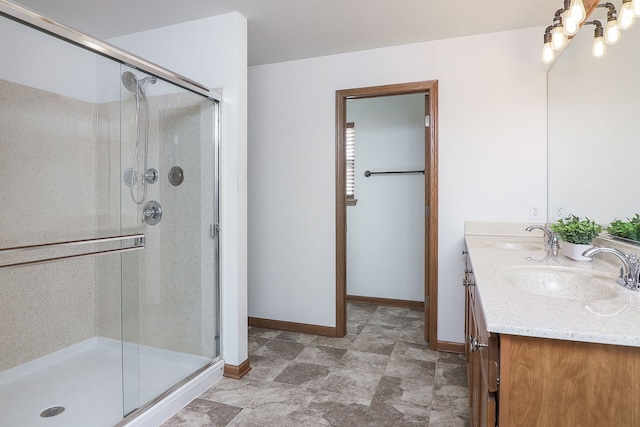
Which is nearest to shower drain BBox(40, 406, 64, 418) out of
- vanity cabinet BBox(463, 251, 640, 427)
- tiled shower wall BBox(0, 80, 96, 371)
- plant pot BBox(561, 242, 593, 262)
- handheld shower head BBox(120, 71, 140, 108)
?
tiled shower wall BBox(0, 80, 96, 371)

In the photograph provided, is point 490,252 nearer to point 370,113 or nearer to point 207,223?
point 207,223

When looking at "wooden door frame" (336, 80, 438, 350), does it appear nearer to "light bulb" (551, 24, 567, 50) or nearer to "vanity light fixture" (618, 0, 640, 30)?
"light bulb" (551, 24, 567, 50)

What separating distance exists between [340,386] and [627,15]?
89.8 inches

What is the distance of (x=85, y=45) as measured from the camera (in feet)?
5.17

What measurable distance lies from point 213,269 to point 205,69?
4.32ft

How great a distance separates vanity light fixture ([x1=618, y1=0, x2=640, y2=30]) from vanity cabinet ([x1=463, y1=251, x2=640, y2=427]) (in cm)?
137

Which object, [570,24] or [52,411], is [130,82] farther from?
[570,24]

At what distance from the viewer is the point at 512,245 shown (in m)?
2.29

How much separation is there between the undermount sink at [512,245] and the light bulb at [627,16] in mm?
1201

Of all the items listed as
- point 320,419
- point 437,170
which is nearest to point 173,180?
point 320,419

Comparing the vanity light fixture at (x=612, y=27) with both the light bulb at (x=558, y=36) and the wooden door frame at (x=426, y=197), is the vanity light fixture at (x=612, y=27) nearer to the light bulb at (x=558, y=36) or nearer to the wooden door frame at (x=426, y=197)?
the light bulb at (x=558, y=36)

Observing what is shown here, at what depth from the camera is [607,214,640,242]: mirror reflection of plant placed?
1.51 meters

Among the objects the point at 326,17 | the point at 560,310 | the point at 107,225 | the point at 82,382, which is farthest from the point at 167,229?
the point at 560,310

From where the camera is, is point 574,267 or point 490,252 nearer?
point 574,267
